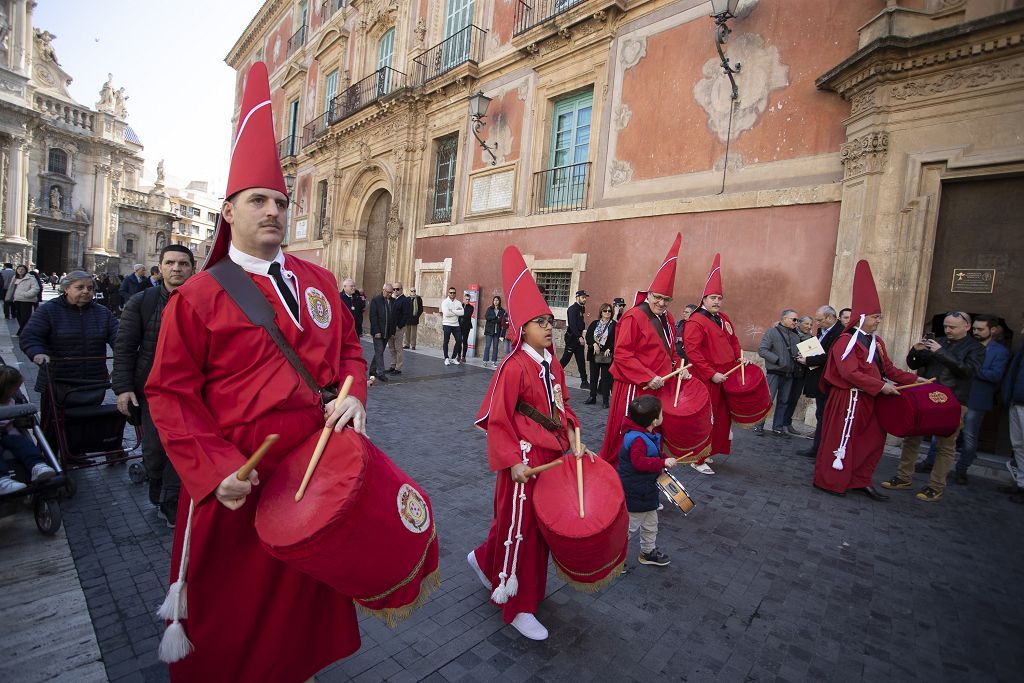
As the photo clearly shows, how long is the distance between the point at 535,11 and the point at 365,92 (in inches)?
369

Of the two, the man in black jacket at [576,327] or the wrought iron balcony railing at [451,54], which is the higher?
the wrought iron balcony railing at [451,54]

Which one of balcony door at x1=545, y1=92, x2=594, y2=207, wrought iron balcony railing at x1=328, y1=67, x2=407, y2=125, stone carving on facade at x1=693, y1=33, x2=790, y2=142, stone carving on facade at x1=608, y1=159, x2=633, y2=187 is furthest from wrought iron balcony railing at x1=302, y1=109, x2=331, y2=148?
stone carving on facade at x1=693, y1=33, x2=790, y2=142

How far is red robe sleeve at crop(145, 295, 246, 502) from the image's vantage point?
1.58m

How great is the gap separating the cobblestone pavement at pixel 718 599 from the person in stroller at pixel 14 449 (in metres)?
0.49

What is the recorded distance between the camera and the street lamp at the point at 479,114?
547 inches

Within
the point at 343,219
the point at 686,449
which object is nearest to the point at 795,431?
the point at 686,449

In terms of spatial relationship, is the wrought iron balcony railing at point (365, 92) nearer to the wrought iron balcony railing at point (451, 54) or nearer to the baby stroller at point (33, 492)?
the wrought iron balcony railing at point (451, 54)

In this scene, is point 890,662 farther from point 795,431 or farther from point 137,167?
point 137,167

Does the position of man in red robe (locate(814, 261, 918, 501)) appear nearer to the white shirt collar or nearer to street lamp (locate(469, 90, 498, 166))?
the white shirt collar

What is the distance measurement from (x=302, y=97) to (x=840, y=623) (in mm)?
29949

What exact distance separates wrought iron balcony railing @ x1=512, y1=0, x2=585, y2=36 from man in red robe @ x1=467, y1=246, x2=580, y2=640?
40.5ft

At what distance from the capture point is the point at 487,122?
14836 millimetres

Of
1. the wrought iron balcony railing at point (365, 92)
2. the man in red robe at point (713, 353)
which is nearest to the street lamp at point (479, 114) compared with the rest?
the wrought iron balcony railing at point (365, 92)

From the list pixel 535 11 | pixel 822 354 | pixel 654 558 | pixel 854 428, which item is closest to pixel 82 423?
pixel 654 558
